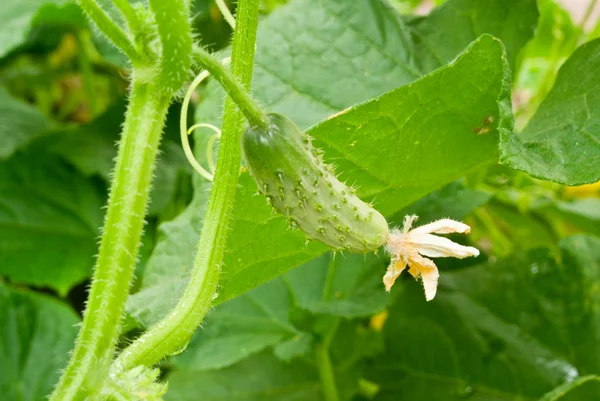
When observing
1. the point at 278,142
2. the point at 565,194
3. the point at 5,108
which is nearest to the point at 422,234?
the point at 278,142

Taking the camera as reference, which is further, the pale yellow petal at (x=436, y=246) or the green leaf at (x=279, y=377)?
the green leaf at (x=279, y=377)

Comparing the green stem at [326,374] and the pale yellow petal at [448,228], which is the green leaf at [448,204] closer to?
the green stem at [326,374]

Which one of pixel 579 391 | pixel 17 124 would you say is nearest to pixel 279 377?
pixel 579 391

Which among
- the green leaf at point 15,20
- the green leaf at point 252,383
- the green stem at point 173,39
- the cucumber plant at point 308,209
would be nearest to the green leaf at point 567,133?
the cucumber plant at point 308,209

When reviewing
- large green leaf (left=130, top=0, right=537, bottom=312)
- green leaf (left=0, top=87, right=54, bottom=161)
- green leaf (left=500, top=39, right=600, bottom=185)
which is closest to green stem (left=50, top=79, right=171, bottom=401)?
large green leaf (left=130, top=0, right=537, bottom=312)

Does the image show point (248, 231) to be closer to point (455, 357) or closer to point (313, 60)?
point (313, 60)

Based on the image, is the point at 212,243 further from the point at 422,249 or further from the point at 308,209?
the point at 422,249
